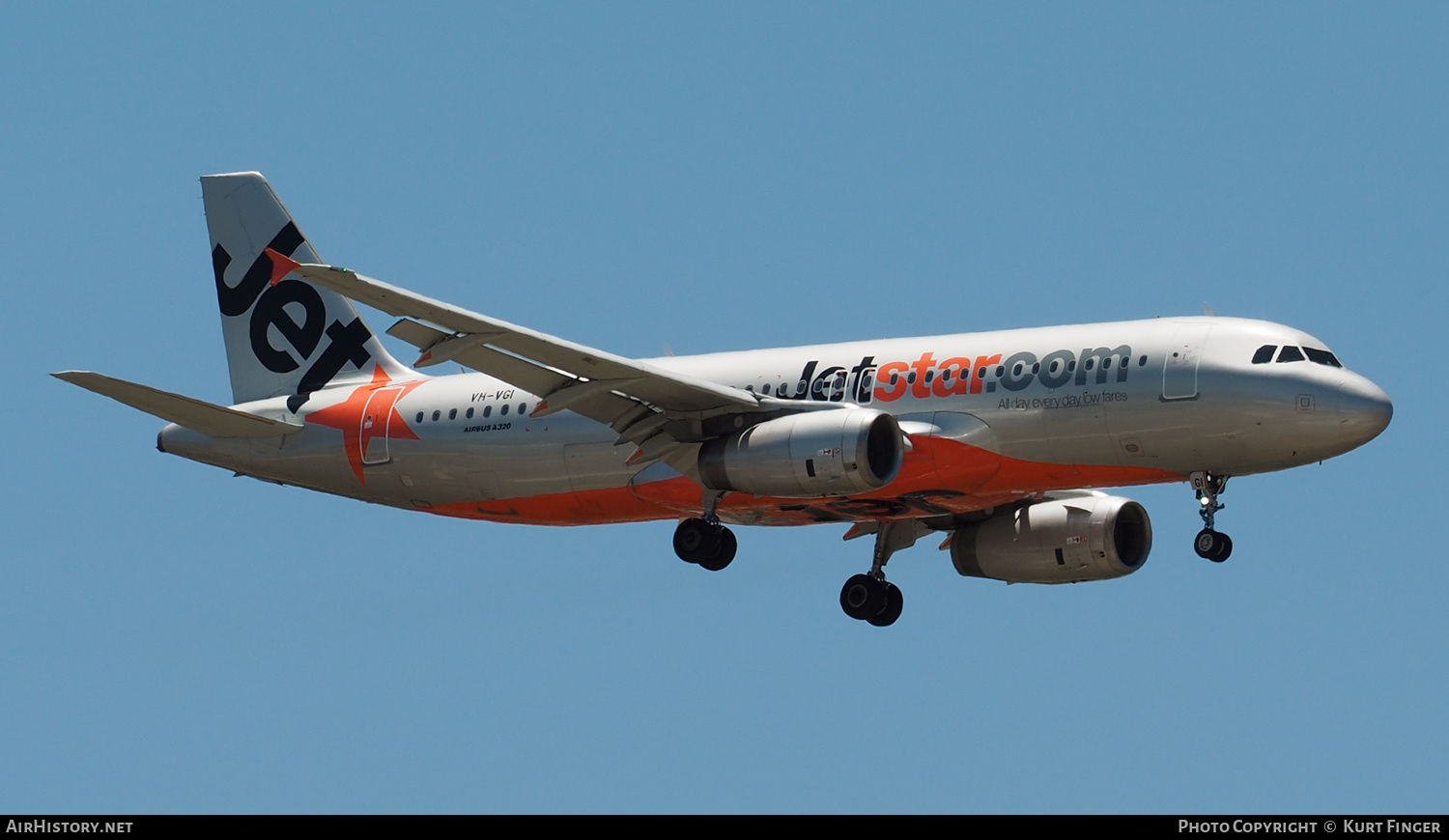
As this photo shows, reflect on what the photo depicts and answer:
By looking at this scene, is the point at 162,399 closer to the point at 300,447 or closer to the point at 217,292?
the point at 300,447

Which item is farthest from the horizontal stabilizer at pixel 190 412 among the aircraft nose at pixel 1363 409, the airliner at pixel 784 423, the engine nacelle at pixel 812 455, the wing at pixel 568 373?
the aircraft nose at pixel 1363 409

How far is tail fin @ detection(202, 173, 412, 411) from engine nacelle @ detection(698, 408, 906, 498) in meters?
11.6

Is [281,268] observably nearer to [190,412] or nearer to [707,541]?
[190,412]

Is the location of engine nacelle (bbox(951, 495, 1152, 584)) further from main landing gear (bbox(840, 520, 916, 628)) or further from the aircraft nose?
the aircraft nose

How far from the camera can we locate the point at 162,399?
48469mm

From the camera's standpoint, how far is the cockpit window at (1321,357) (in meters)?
43.1

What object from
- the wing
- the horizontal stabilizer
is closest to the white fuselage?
the horizontal stabilizer

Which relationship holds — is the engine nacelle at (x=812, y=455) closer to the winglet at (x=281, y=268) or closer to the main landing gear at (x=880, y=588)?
the main landing gear at (x=880, y=588)

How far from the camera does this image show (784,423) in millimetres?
44188

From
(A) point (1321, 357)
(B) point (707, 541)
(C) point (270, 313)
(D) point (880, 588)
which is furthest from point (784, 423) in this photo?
(C) point (270, 313)

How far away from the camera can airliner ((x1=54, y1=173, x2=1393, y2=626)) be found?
1681 inches

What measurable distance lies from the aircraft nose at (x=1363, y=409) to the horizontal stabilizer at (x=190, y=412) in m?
23.3

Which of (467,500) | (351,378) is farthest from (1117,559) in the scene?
(351,378)
